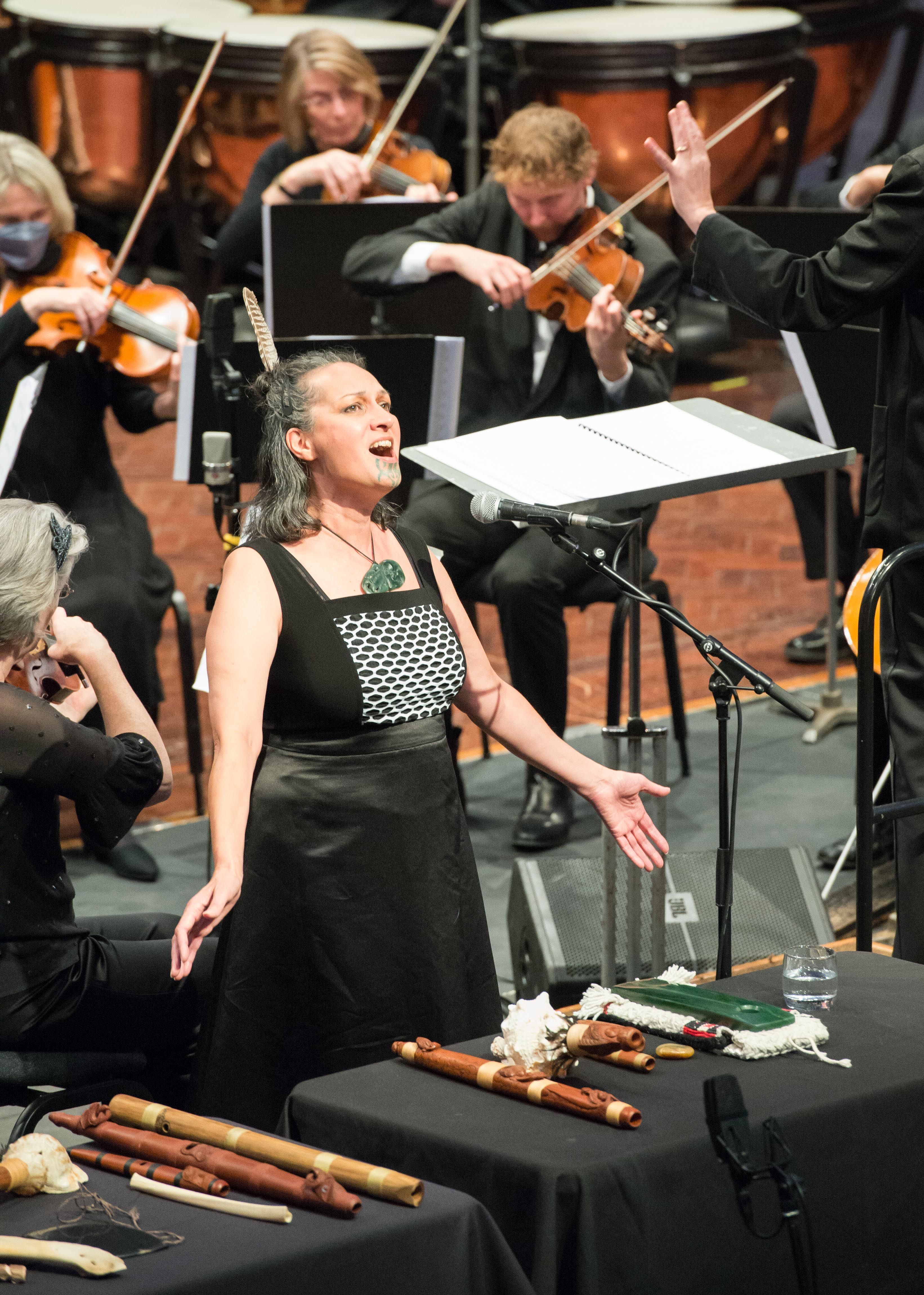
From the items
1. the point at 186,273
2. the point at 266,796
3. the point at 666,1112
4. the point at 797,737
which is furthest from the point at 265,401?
the point at 186,273

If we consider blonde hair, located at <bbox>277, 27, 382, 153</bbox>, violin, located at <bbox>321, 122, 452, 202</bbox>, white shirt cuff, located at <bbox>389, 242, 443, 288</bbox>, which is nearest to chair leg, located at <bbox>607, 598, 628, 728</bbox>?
white shirt cuff, located at <bbox>389, 242, 443, 288</bbox>

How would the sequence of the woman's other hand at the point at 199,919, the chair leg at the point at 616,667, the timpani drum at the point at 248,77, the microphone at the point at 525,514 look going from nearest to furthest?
the woman's other hand at the point at 199,919
the microphone at the point at 525,514
the chair leg at the point at 616,667
the timpani drum at the point at 248,77

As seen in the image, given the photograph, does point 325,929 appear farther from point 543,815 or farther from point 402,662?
point 543,815

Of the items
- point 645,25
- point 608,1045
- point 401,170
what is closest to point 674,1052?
point 608,1045

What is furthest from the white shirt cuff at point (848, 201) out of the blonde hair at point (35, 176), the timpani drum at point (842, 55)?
the timpani drum at point (842, 55)

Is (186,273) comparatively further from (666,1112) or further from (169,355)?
(666,1112)

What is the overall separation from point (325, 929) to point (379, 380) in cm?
152

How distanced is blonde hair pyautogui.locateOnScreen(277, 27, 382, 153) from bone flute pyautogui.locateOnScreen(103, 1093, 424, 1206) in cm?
361

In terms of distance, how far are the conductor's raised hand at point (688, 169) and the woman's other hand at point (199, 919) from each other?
3.75ft

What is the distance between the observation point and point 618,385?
3900mm

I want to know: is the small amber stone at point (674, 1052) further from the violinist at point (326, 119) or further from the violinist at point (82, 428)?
the violinist at point (326, 119)

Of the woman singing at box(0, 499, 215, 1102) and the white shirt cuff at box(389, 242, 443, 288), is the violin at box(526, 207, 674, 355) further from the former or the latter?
the woman singing at box(0, 499, 215, 1102)

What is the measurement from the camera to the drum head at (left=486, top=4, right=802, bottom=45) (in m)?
6.86

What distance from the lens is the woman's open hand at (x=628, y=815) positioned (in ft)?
7.73
